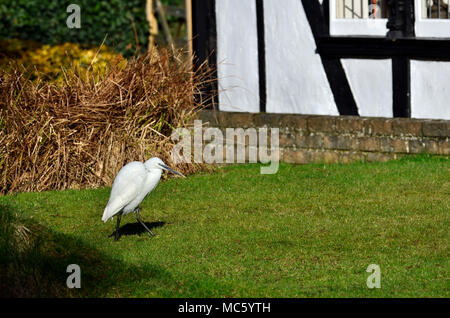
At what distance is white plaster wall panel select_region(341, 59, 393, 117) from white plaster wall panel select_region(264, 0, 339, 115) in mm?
383

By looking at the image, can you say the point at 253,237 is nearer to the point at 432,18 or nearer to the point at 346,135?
the point at 346,135

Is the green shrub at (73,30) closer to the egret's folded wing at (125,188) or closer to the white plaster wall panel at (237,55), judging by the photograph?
the white plaster wall panel at (237,55)

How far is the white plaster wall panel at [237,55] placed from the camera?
14.3 metres

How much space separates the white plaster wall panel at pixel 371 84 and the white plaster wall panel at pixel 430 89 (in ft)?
1.20

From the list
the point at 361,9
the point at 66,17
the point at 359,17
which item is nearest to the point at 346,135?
the point at 359,17

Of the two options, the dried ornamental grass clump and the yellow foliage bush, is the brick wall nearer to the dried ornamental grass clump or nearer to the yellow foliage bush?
the dried ornamental grass clump

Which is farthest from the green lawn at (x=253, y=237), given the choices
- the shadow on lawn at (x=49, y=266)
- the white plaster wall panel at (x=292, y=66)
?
the white plaster wall panel at (x=292, y=66)

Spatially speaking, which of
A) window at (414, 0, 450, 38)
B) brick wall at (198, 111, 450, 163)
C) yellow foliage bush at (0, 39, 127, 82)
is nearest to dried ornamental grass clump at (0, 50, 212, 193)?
brick wall at (198, 111, 450, 163)

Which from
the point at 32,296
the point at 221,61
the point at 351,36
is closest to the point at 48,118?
the point at 221,61

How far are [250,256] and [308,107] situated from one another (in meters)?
5.38

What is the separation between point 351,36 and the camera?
1330 cm

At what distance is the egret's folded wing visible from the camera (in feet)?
30.2

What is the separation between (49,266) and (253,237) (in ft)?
7.57
